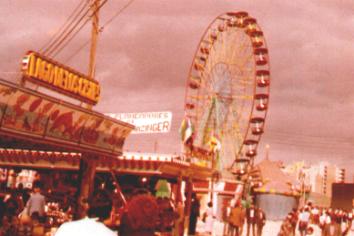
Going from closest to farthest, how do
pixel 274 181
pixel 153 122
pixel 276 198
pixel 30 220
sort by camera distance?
pixel 30 220 < pixel 153 122 < pixel 276 198 < pixel 274 181

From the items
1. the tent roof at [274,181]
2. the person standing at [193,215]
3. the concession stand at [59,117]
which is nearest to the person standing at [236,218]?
the person standing at [193,215]

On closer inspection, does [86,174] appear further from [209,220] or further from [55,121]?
[209,220]

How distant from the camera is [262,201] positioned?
54.7 meters

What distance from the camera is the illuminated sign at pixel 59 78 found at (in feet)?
39.8

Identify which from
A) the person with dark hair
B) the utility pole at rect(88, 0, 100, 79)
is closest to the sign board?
the utility pole at rect(88, 0, 100, 79)

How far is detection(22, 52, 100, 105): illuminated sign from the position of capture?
39.8 ft

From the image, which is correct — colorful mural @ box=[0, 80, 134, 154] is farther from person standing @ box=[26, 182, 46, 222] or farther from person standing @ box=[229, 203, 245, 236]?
person standing @ box=[229, 203, 245, 236]

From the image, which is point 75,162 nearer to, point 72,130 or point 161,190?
point 161,190

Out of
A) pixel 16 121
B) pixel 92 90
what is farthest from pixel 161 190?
pixel 16 121

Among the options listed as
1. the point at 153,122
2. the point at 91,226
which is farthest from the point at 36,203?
the point at 91,226

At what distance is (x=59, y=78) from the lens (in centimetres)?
1309

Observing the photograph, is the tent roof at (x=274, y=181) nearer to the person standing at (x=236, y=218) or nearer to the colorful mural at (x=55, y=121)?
the person standing at (x=236, y=218)

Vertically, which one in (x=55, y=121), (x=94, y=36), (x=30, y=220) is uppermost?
(x=94, y=36)

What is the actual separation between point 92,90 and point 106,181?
39.3 feet
